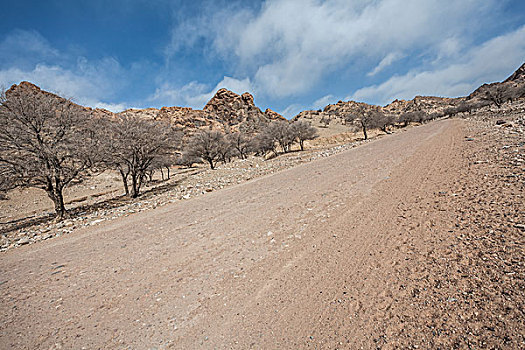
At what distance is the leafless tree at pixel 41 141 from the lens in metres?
10.6

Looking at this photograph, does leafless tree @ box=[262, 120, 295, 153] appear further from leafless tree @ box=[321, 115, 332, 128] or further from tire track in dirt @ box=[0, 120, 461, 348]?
leafless tree @ box=[321, 115, 332, 128]

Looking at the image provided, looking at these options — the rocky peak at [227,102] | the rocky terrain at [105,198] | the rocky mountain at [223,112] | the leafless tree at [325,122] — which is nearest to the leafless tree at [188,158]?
the rocky terrain at [105,198]

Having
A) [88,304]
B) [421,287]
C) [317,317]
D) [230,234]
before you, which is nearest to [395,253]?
[421,287]

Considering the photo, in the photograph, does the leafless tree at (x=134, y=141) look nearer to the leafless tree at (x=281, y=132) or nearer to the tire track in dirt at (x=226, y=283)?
the tire track in dirt at (x=226, y=283)

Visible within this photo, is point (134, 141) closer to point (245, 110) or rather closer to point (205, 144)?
Result: point (205, 144)

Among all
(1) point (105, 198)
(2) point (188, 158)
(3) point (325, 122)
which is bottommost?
(1) point (105, 198)

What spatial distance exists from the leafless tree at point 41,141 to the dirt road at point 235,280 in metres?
6.58

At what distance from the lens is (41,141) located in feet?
36.7

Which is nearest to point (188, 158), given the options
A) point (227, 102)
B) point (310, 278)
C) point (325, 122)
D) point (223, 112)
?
point (310, 278)

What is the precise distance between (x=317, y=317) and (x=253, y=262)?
1.71 meters

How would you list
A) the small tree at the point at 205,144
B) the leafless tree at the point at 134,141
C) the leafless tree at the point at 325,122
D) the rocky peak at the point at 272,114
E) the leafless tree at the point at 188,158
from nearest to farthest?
the leafless tree at the point at 134,141
the small tree at the point at 205,144
the leafless tree at the point at 188,158
the leafless tree at the point at 325,122
the rocky peak at the point at 272,114

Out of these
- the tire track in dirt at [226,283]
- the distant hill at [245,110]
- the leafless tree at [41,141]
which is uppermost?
the distant hill at [245,110]

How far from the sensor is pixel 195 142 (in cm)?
→ 3522

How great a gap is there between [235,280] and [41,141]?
589 inches
